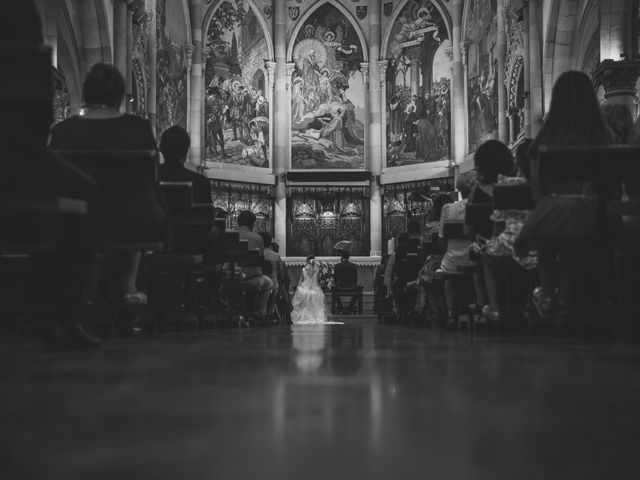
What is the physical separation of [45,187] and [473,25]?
20.8m

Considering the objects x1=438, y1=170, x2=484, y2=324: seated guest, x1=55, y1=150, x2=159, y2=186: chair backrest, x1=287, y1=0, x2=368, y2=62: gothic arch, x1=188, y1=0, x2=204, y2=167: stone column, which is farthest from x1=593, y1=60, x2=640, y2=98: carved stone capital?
x1=287, y1=0, x2=368, y2=62: gothic arch

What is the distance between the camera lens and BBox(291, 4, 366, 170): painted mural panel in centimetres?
2458

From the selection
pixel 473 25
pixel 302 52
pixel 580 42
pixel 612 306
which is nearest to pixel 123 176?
pixel 612 306

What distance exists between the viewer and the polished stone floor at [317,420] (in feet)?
3.16

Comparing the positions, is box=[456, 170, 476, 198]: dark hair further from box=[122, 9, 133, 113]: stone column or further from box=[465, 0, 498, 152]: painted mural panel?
box=[465, 0, 498, 152]: painted mural panel

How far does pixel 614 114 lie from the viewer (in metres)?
5.16

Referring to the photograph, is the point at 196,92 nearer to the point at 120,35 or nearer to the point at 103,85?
the point at 120,35

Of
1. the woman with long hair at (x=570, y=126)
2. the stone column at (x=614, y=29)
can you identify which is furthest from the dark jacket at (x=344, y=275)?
the woman with long hair at (x=570, y=126)

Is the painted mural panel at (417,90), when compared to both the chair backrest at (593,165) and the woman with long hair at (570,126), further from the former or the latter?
the chair backrest at (593,165)

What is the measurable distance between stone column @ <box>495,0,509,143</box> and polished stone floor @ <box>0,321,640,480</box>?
17.6m

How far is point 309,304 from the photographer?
13.7 m

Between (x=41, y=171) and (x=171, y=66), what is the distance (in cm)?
1969

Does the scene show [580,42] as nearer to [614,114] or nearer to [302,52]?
[302,52]

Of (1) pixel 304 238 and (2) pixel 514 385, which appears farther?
(1) pixel 304 238
